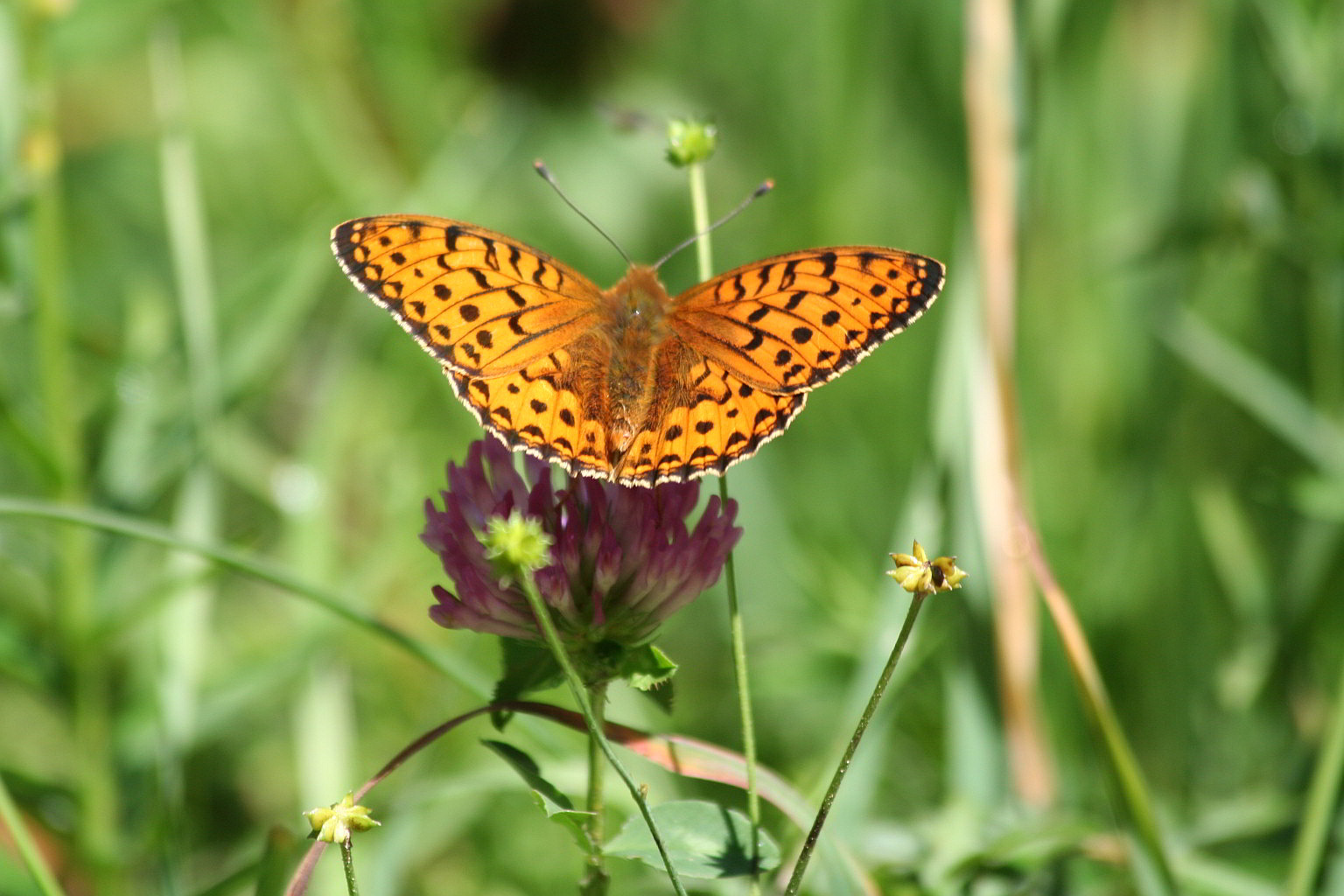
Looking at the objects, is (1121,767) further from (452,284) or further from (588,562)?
(452,284)

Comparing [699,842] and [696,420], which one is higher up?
[696,420]

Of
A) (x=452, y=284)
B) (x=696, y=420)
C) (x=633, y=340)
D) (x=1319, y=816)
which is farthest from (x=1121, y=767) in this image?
(x=452, y=284)

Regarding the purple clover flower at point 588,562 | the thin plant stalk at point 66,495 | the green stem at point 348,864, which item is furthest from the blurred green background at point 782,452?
the green stem at point 348,864

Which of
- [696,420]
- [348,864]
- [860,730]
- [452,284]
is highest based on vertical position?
[452,284]

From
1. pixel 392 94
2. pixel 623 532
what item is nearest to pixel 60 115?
pixel 392 94

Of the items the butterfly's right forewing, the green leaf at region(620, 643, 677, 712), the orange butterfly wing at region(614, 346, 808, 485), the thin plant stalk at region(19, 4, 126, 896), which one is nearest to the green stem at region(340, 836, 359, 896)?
the green leaf at region(620, 643, 677, 712)

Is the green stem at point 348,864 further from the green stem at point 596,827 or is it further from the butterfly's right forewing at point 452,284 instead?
the butterfly's right forewing at point 452,284

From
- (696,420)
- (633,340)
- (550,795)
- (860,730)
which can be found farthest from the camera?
(633,340)
